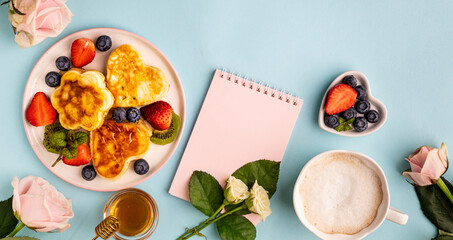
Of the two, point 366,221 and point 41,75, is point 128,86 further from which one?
point 366,221

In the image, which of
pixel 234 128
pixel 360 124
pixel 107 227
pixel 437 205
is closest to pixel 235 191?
pixel 234 128

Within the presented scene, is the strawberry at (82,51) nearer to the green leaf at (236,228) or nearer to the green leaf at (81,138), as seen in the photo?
the green leaf at (81,138)

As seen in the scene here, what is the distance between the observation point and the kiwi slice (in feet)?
4.55

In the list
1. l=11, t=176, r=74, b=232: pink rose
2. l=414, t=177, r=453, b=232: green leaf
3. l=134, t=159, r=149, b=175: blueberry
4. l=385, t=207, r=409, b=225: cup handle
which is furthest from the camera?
l=414, t=177, r=453, b=232: green leaf

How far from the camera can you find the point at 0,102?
54.8 inches

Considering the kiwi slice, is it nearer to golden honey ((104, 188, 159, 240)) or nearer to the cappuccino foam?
golden honey ((104, 188, 159, 240))

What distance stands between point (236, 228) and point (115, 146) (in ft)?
2.02

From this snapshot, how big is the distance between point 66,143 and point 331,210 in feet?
3.66

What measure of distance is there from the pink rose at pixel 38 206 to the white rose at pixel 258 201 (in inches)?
28.1

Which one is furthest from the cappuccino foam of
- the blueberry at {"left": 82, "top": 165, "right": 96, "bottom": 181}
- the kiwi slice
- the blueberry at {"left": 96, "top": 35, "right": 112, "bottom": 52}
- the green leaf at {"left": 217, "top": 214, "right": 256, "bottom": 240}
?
the blueberry at {"left": 96, "top": 35, "right": 112, "bottom": 52}

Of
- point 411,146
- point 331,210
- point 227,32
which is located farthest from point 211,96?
point 411,146

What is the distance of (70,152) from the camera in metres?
1.29

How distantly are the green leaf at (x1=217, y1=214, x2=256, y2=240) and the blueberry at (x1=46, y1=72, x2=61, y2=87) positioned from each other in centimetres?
91

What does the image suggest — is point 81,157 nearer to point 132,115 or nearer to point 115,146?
point 115,146
